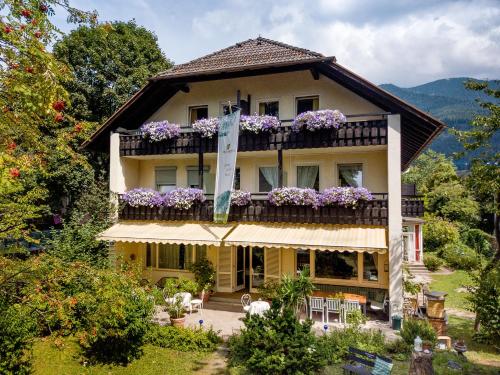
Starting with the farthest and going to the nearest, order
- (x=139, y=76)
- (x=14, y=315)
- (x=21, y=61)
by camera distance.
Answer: (x=139, y=76) < (x=14, y=315) < (x=21, y=61)

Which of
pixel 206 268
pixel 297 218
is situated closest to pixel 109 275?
pixel 297 218

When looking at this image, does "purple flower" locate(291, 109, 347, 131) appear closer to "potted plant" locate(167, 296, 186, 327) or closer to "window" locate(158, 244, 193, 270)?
"potted plant" locate(167, 296, 186, 327)

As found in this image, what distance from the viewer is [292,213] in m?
18.0

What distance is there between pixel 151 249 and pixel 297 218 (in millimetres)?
9966

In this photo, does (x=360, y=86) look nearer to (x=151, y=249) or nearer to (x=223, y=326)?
(x=223, y=326)

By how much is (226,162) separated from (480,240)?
3199 cm

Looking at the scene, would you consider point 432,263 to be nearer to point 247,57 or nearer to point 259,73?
point 259,73

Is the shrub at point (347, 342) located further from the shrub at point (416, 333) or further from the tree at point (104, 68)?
the tree at point (104, 68)

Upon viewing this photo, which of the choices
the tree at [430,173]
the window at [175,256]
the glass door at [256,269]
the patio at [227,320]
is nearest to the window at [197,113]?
the window at [175,256]

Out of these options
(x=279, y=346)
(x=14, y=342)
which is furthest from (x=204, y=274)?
(x=279, y=346)

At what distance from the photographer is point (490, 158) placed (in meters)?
15.0

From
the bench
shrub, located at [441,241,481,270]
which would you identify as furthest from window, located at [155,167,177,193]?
shrub, located at [441,241,481,270]

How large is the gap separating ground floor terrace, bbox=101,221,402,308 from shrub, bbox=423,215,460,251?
2088cm

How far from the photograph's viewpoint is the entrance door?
850 inches
